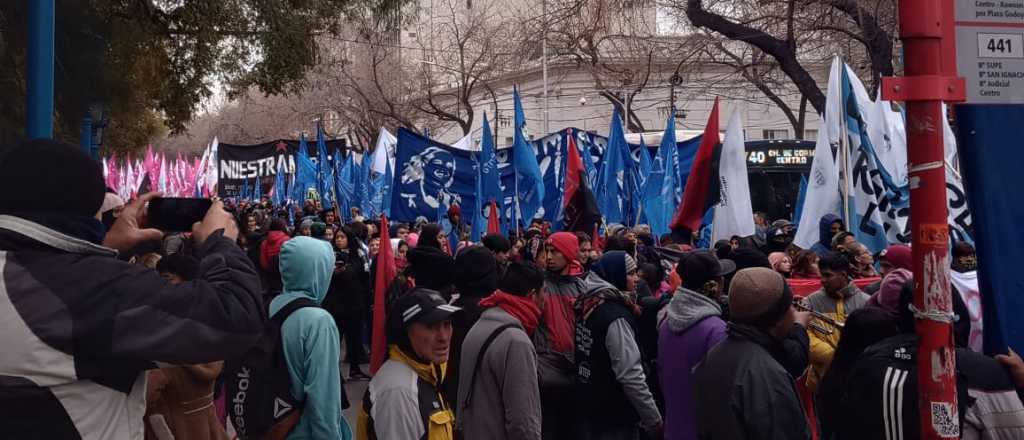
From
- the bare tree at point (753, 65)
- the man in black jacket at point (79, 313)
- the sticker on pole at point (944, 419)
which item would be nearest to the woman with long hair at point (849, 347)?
the sticker on pole at point (944, 419)

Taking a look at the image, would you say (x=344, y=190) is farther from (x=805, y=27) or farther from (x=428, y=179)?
(x=805, y=27)

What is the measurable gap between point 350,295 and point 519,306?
6.63m

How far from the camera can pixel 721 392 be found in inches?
160

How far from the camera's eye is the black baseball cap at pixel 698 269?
5.28m

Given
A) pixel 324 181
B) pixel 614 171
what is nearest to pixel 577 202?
pixel 614 171

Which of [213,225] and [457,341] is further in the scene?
[457,341]

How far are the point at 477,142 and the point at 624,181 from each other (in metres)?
29.9

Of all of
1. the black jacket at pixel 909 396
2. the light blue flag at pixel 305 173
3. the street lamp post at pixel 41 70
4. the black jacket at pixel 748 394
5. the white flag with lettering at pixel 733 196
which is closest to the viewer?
the black jacket at pixel 909 396

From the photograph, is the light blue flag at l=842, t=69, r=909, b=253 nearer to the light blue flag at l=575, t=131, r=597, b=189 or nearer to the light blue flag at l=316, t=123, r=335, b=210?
the light blue flag at l=575, t=131, r=597, b=189

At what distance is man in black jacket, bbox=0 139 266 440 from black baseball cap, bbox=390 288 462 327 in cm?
191

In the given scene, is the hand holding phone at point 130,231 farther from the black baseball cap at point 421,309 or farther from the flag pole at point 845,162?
the flag pole at point 845,162

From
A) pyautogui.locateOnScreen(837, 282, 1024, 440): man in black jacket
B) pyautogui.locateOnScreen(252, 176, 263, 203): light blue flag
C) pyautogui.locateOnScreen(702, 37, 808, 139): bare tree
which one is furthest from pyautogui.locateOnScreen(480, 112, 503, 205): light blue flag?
pyautogui.locateOnScreen(252, 176, 263, 203): light blue flag

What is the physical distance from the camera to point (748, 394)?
3.92 m

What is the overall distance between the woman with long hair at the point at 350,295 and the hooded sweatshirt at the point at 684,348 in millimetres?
6776
